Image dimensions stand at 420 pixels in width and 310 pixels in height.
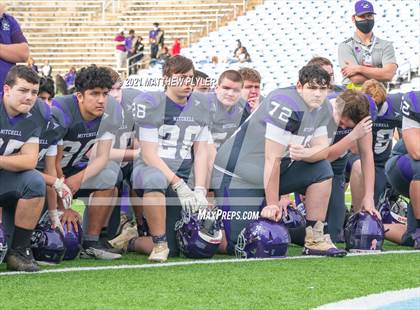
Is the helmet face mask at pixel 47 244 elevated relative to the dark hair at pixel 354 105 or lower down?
lower down

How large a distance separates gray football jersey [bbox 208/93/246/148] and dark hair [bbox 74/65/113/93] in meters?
1.10

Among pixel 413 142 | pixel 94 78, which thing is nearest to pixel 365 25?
pixel 413 142

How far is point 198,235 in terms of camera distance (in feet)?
19.7

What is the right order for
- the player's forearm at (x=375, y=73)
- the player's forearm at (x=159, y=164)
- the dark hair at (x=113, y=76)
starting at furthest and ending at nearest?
the player's forearm at (x=375, y=73) < the dark hair at (x=113, y=76) < the player's forearm at (x=159, y=164)

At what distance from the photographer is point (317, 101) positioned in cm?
591

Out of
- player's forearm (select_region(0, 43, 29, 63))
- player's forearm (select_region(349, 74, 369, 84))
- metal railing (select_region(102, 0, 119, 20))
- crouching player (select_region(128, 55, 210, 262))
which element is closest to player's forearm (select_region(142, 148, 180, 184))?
crouching player (select_region(128, 55, 210, 262))

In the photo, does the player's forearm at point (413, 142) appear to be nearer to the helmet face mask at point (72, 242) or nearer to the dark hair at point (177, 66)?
the dark hair at point (177, 66)

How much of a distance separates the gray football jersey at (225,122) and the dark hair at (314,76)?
962 millimetres

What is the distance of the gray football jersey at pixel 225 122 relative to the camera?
678 centimetres

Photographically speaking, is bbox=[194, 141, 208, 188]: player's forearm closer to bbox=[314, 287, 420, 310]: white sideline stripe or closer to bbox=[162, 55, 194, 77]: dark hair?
bbox=[162, 55, 194, 77]: dark hair

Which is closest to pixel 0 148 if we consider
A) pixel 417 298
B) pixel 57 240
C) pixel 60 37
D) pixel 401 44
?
pixel 57 240

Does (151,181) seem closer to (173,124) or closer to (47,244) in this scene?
(173,124)

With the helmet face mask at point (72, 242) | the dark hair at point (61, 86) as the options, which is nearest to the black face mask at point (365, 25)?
the helmet face mask at point (72, 242)

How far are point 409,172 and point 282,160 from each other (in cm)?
109
